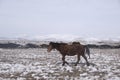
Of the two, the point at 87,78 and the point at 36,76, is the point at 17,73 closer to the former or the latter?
the point at 36,76

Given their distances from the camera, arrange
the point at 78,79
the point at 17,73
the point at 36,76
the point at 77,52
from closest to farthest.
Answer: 1. the point at 78,79
2. the point at 36,76
3. the point at 17,73
4. the point at 77,52

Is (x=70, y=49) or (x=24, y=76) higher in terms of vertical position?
(x=70, y=49)

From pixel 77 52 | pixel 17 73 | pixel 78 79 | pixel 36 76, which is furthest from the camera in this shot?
pixel 77 52

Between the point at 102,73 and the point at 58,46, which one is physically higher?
the point at 58,46

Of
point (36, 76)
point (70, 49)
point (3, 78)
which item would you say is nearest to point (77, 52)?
point (70, 49)

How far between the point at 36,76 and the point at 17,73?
1.67 metres

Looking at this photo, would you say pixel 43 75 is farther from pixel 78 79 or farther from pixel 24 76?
pixel 78 79

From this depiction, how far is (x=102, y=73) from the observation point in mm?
15086

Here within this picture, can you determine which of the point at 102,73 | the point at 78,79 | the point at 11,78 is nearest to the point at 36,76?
the point at 11,78

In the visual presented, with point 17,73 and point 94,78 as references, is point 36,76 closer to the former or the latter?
point 17,73

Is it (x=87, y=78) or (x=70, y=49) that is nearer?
(x=87, y=78)

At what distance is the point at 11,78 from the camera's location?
13766 mm

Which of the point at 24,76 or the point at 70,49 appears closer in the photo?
the point at 24,76

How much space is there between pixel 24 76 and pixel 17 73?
117 cm
